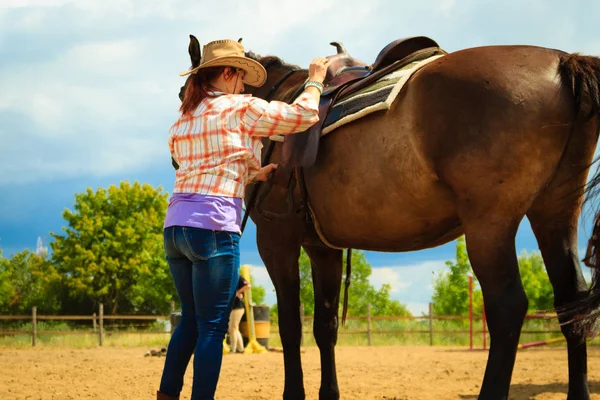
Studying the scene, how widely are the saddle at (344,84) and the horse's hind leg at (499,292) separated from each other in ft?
3.52

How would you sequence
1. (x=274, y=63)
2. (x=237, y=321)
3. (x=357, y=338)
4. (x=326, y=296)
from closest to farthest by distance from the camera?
(x=326, y=296) → (x=274, y=63) → (x=237, y=321) → (x=357, y=338)

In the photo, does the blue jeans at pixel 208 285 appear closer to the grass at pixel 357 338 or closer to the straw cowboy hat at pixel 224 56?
the straw cowboy hat at pixel 224 56

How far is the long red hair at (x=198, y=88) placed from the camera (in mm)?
3287

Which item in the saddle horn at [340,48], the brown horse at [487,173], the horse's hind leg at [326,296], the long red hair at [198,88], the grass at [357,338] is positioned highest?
the saddle horn at [340,48]

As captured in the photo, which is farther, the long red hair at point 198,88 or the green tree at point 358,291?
the green tree at point 358,291

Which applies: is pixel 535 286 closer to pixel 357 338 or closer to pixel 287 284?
pixel 357 338

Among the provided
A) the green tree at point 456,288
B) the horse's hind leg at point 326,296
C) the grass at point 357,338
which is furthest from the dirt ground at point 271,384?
the green tree at point 456,288

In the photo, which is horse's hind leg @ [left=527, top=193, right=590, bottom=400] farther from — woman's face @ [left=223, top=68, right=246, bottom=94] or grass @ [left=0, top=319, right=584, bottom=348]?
grass @ [left=0, top=319, right=584, bottom=348]

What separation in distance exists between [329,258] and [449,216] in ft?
4.62

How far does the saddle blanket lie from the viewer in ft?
11.7

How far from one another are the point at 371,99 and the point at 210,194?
42.7 inches

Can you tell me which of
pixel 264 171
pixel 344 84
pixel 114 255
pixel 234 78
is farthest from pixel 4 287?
pixel 234 78

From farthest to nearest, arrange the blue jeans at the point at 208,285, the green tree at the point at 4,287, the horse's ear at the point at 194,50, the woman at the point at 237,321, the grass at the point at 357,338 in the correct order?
the green tree at the point at 4,287 < the grass at the point at 357,338 < the woman at the point at 237,321 < the horse's ear at the point at 194,50 < the blue jeans at the point at 208,285

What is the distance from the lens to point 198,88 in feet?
10.9
